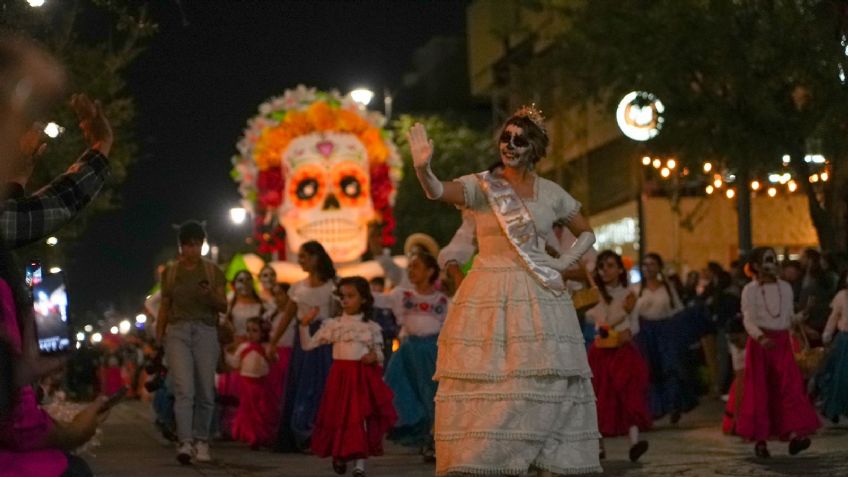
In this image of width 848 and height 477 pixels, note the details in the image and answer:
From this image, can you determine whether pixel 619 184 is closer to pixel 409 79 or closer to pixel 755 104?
pixel 755 104

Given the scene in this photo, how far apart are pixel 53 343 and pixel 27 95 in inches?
35.7

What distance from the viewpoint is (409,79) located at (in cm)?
9388

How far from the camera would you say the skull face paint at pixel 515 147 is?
9172 millimetres

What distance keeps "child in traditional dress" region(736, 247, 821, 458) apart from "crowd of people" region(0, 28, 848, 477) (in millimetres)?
17

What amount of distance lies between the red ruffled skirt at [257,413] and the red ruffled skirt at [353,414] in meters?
3.90

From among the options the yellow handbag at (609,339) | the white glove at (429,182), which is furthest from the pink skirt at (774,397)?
the white glove at (429,182)

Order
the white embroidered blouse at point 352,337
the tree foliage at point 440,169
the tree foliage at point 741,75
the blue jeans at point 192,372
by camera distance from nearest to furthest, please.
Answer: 1. the white embroidered blouse at point 352,337
2. the blue jeans at point 192,372
3. the tree foliage at point 741,75
4. the tree foliage at point 440,169

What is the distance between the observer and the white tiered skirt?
873 cm

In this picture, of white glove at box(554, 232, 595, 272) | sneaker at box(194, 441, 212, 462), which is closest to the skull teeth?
sneaker at box(194, 441, 212, 462)

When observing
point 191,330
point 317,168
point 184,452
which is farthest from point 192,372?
point 317,168

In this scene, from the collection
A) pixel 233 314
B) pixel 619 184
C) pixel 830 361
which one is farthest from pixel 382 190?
pixel 619 184

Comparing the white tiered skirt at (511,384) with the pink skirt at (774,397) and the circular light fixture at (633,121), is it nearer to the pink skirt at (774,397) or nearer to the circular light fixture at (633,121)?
the pink skirt at (774,397)

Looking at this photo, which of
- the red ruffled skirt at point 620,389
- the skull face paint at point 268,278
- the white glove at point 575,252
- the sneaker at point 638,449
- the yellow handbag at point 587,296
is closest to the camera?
the white glove at point 575,252

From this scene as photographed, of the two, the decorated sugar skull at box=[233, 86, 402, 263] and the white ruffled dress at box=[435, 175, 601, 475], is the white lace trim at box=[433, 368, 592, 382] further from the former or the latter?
the decorated sugar skull at box=[233, 86, 402, 263]
